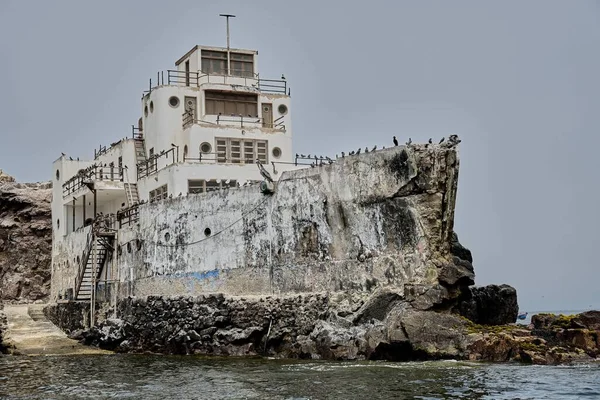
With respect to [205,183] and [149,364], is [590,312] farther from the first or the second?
[205,183]

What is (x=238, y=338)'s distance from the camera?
3509 cm

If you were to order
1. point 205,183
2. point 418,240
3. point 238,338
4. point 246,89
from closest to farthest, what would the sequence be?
point 418,240
point 238,338
point 205,183
point 246,89

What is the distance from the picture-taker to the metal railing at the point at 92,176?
47750 mm

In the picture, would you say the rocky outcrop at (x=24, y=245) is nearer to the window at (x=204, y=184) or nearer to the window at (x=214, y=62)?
the window at (x=214, y=62)

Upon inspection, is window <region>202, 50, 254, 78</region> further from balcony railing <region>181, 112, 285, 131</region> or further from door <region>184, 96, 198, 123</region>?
balcony railing <region>181, 112, 285, 131</region>

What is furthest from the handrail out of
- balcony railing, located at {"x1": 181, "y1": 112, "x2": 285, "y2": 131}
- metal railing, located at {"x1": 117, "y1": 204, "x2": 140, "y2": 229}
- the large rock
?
the large rock

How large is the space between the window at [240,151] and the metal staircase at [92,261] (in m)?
6.29

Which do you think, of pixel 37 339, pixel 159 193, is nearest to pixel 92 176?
pixel 159 193

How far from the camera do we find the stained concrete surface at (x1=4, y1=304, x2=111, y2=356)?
126 ft

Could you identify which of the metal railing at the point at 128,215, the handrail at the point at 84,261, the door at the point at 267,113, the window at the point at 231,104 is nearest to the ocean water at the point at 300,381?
the metal railing at the point at 128,215

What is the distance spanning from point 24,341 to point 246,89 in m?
16.0

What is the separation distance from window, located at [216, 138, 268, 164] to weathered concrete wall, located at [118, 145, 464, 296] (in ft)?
18.9

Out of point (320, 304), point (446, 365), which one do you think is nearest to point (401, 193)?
point (320, 304)

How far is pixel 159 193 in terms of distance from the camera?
1732 inches
